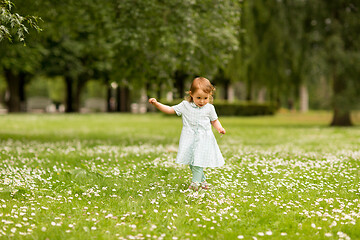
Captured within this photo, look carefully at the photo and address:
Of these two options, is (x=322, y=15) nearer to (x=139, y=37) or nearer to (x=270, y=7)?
(x=270, y=7)

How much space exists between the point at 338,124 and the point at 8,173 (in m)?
22.9

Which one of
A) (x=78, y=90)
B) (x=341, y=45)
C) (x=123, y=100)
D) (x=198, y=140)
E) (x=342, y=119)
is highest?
(x=341, y=45)

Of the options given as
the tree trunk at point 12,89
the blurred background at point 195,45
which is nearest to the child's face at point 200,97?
the blurred background at point 195,45

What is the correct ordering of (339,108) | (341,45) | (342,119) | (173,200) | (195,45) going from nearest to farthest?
(173,200), (195,45), (341,45), (339,108), (342,119)

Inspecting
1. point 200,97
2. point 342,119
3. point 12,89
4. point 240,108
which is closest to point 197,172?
point 200,97

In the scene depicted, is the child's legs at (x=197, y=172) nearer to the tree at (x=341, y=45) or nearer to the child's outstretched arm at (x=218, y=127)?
the child's outstretched arm at (x=218, y=127)

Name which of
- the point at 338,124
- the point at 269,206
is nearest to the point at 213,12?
the point at 269,206

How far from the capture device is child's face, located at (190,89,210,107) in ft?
20.6

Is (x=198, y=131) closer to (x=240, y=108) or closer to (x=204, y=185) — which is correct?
(x=204, y=185)

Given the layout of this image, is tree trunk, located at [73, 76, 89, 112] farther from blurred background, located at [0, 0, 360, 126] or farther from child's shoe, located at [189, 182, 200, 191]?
child's shoe, located at [189, 182, 200, 191]

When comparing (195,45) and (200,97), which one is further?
(195,45)

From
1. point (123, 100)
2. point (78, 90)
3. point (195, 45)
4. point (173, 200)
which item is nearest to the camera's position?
point (173, 200)

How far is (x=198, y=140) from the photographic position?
6.31m

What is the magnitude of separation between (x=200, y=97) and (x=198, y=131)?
1.82 ft
